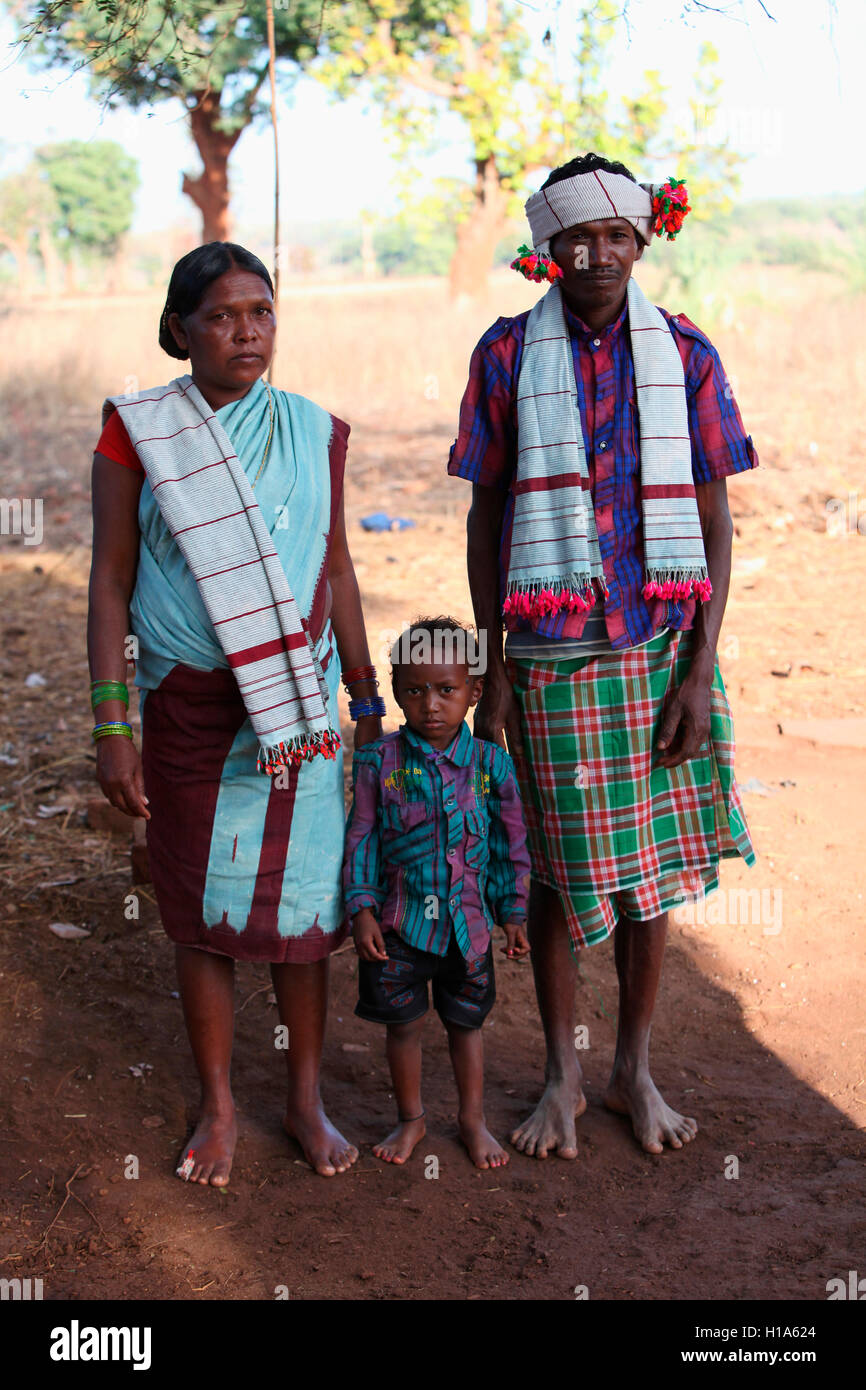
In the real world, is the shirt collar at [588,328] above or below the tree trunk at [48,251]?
below

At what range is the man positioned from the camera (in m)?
2.42

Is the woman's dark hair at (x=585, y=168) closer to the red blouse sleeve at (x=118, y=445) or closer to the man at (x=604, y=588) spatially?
the man at (x=604, y=588)

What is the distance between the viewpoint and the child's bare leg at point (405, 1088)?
104 inches

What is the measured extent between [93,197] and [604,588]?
1800 inches

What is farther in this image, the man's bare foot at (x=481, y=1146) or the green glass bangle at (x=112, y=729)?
the man's bare foot at (x=481, y=1146)

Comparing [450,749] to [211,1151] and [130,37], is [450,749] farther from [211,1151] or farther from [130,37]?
[130,37]

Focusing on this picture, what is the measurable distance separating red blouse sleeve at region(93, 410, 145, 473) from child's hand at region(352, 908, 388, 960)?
103cm

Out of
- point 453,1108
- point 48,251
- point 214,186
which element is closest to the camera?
point 453,1108

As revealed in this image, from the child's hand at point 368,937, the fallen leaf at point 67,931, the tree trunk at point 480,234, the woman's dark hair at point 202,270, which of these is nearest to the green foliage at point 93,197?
the tree trunk at point 480,234

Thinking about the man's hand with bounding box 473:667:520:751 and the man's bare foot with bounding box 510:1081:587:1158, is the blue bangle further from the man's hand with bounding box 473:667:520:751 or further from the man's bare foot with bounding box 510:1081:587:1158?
the man's bare foot with bounding box 510:1081:587:1158

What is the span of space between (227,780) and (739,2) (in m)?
2.11

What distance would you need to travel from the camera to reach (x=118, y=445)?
2365mm

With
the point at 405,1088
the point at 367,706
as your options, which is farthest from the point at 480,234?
the point at 405,1088

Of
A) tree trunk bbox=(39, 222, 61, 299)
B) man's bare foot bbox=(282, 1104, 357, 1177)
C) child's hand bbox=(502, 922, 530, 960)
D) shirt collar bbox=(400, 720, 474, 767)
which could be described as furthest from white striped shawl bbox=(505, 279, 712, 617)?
tree trunk bbox=(39, 222, 61, 299)
